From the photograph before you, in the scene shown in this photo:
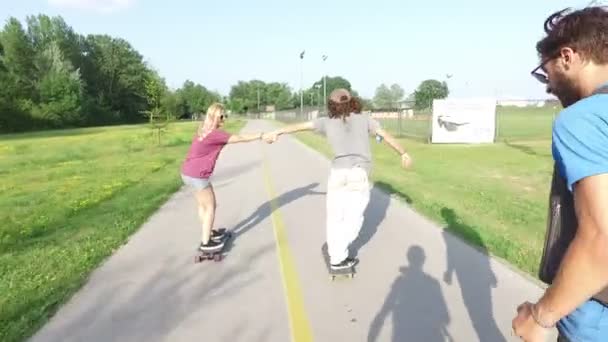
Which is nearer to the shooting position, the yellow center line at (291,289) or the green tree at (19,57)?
the yellow center line at (291,289)

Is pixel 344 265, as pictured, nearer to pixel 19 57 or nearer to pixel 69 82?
pixel 69 82

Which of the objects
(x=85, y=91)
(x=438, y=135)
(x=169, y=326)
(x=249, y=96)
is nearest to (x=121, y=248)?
(x=169, y=326)

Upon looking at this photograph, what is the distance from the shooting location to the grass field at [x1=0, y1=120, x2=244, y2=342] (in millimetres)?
5109

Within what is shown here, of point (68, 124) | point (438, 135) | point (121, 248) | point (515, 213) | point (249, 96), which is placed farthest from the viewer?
point (249, 96)

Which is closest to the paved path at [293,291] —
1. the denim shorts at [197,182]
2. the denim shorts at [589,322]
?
the denim shorts at [197,182]

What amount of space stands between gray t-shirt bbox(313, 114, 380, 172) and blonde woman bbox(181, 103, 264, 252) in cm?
139

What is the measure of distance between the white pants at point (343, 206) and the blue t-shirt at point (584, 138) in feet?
13.6

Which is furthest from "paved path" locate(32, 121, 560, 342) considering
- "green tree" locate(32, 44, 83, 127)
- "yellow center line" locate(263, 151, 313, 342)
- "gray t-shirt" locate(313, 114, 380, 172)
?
"green tree" locate(32, 44, 83, 127)

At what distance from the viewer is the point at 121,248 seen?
7152 millimetres

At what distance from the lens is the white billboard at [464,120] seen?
84.0 feet

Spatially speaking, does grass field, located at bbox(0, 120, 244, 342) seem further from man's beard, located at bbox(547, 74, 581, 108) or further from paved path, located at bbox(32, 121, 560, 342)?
man's beard, located at bbox(547, 74, 581, 108)

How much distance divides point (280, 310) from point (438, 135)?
2327 centimetres

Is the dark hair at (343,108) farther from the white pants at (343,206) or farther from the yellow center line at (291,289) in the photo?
the yellow center line at (291,289)

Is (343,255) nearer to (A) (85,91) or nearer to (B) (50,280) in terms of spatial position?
(B) (50,280)
